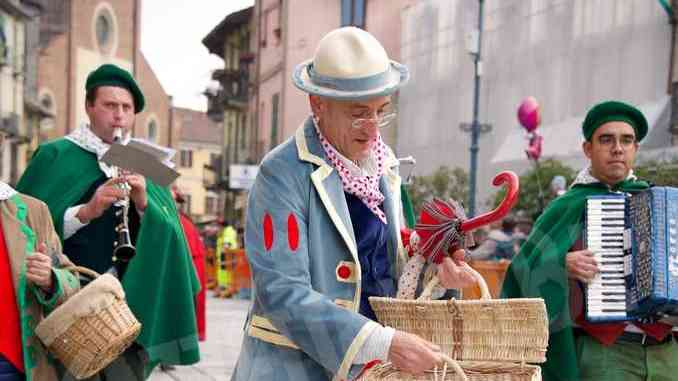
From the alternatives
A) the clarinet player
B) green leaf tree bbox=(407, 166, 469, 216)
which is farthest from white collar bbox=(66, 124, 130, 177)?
green leaf tree bbox=(407, 166, 469, 216)

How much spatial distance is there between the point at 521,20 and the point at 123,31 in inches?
962

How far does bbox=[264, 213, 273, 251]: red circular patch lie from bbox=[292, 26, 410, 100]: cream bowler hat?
374 mm

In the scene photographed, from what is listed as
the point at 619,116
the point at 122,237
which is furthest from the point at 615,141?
the point at 122,237

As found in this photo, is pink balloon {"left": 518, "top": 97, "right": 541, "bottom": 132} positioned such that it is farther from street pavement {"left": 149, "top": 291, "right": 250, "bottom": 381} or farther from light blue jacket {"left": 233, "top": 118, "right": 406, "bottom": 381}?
light blue jacket {"left": 233, "top": 118, "right": 406, "bottom": 381}

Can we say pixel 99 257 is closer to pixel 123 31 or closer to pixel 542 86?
pixel 542 86

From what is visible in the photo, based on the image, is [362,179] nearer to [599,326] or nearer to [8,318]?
[8,318]

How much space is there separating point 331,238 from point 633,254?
5.79 ft

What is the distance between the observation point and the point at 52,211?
15.0 ft

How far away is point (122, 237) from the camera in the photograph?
177 inches

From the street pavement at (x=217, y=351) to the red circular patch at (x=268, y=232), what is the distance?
5431mm

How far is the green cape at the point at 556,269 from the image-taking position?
4.14 meters

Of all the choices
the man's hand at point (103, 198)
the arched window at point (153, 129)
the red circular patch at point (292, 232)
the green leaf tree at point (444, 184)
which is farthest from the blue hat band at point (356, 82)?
the arched window at point (153, 129)

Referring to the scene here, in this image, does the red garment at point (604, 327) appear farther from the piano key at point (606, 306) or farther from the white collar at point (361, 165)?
the white collar at point (361, 165)

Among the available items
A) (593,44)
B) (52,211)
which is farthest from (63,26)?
(52,211)
